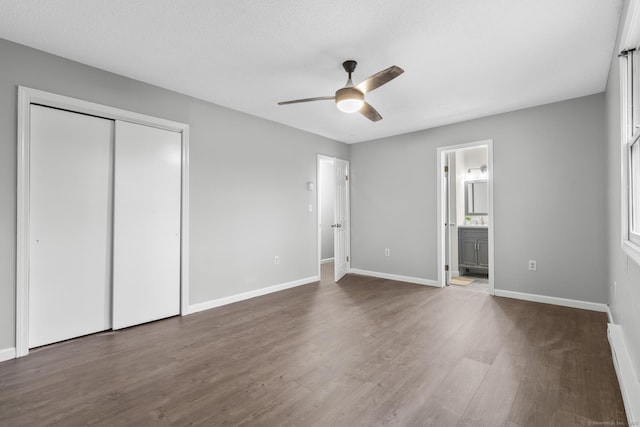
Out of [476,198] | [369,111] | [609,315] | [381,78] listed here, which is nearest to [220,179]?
[369,111]

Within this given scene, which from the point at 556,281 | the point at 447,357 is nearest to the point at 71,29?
the point at 447,357

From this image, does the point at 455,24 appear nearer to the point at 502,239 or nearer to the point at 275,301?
the point at 502,239

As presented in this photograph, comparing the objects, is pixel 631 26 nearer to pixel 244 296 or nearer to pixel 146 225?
pixel 146 225

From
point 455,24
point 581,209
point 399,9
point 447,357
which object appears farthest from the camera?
point 581,209

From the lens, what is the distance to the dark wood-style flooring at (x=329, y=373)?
1759 mm

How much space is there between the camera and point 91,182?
2.93 metres

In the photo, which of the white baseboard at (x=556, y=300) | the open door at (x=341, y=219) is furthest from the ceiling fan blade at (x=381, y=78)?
the white baseboard at (x=556, y=300)

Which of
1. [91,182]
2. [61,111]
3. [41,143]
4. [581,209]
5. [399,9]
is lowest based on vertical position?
[581,209]

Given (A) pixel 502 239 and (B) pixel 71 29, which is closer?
(B) pixel 71 29

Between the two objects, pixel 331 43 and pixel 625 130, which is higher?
pixel 331 43

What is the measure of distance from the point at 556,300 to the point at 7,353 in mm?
5528

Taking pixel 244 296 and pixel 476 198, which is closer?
pixel 244 296

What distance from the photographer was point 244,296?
4113mm

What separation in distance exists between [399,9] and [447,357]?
2.57 m
